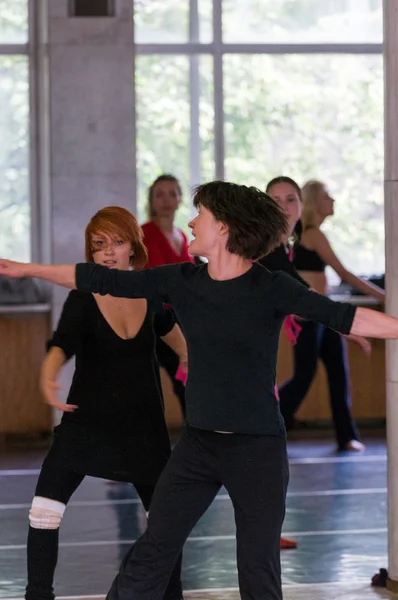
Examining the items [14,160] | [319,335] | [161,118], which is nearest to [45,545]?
[319,335]

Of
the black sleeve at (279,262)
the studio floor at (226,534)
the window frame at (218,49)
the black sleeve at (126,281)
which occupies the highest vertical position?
the window frame at (218,49)

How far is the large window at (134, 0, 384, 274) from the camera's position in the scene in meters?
10.2

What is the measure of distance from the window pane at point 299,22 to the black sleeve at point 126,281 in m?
7.07

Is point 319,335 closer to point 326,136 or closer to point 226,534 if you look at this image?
point 226,534

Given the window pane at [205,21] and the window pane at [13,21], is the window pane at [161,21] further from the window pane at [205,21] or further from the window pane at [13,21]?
the window pane at [13,21]

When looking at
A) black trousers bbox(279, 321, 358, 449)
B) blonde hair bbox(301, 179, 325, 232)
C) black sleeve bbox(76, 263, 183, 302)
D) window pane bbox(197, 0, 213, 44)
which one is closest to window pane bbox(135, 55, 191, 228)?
window pane bbox(197, 0, 213, 44)

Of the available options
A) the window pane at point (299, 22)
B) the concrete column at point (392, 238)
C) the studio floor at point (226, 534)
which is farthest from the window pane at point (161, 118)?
the concrete column at point (392, 238)

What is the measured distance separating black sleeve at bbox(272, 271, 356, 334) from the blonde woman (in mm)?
4161

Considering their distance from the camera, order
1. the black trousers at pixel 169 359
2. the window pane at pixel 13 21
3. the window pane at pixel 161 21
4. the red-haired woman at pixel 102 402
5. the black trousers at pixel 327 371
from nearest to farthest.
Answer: the red-haired woman at pixel 102 402 → the black trousers at pixel 169 359 → the black trousers at pixel 327 371 → the window pane at pixel 13 21 → the window pane at pixel 161 21

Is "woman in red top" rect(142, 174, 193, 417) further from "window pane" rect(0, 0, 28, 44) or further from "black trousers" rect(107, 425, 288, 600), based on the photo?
→ "black trousers" rect(107, 425, 288, 600)

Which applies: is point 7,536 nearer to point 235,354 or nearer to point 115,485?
point 115,485

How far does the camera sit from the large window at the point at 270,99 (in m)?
10.2

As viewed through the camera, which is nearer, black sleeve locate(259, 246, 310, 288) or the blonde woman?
black sleeve locate(259, 246, 310, 288)

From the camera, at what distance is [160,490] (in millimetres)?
3434
